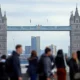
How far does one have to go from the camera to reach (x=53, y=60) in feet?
45.9

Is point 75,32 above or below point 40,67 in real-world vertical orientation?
above

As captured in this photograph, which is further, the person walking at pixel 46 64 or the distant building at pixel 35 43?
the distant building at pixel 35 43

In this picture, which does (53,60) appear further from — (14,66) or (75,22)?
(75,22)

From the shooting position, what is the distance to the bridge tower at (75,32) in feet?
402

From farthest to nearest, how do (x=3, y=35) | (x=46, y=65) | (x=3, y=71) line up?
1. (x=3, y=35)
2. (x=46, y=65)
3. (x=3, y=71)

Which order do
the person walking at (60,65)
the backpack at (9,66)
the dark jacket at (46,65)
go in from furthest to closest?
the person walking at (60,65) → the dark jacket at (46,65) → the backpack at (9,66)

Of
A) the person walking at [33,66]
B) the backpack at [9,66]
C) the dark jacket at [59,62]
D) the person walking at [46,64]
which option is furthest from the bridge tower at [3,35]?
the backpack at [9,66]

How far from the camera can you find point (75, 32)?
125 m

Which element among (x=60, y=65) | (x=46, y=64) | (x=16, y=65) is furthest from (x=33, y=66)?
(x=16, y=65)

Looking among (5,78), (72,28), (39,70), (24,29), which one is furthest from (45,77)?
(72,28)

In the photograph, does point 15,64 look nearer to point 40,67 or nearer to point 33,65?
point 40,67

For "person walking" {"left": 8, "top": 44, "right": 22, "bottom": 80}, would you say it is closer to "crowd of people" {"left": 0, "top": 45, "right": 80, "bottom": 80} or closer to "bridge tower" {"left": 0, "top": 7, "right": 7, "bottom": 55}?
"crowd of people" {"left": 0, "top": 45, "right": 80, "bottom": 80}

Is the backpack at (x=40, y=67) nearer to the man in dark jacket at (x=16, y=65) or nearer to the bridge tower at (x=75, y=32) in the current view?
the man in dark jacket at (x=16, y=65)

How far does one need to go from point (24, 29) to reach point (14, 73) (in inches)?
3718
